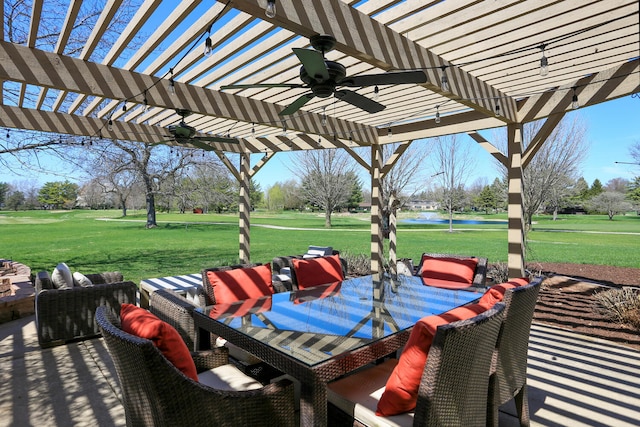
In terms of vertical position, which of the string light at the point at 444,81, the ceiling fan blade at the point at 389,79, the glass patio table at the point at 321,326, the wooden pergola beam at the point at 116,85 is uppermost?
the wooden pergola beam at the point at 116,85

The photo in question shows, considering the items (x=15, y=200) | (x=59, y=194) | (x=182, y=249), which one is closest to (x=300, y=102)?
(x=182, y=249)

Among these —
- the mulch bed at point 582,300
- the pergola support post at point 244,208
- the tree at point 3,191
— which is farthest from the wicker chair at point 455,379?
the tree at point 3,191

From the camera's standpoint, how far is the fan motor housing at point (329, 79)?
2.58m

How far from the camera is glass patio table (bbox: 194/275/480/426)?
1875 mm

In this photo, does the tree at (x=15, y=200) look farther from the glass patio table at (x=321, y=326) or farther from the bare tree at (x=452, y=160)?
the glass patio table at (x=321, y=326)

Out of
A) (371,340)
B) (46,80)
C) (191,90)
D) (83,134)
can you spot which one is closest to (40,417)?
(371,340)

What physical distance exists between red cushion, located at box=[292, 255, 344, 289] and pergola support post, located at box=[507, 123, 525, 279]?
2.52 meters

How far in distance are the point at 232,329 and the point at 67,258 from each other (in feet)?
41.7

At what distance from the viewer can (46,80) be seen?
3309mm

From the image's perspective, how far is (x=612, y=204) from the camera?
29688 mm

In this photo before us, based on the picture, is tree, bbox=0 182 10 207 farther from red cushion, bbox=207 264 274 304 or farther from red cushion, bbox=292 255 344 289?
red cushion, bbox=292 255 344 289

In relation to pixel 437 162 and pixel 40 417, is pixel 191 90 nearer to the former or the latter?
pixel 40 417

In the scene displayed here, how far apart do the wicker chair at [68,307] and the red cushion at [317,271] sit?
6.96 feet

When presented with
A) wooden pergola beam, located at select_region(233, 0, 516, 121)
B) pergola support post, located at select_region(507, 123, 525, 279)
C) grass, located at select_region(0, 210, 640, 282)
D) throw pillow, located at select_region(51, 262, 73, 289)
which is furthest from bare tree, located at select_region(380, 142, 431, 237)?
throw pillow, located at select_region(51, 262, 73, 289)
